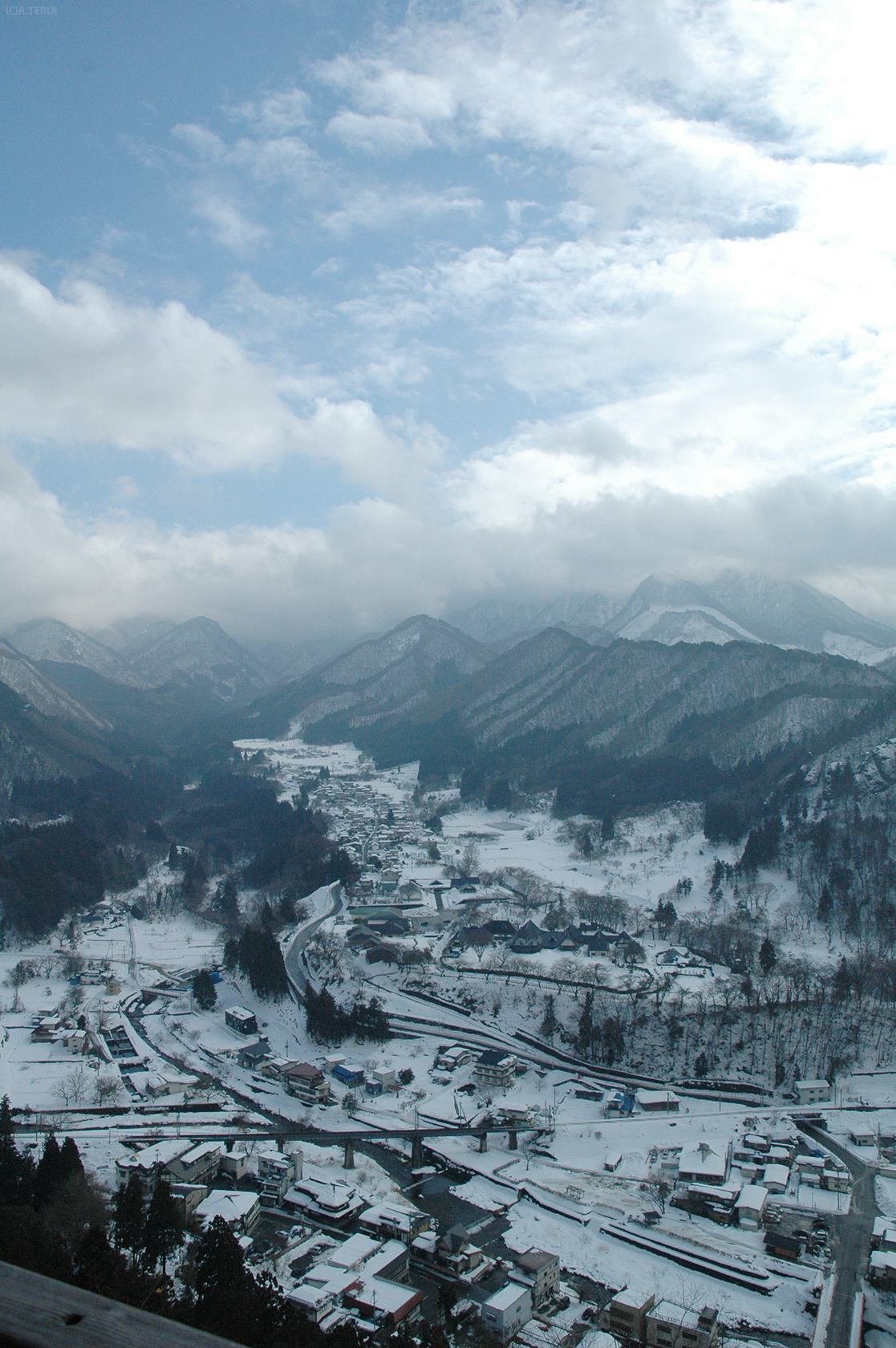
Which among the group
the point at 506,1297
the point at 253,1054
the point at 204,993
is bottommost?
the point at 253,1054

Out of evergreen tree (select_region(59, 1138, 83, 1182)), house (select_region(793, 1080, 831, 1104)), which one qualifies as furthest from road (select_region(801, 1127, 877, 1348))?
evergreen tree (select_region(59, 1138, 83, 1182))

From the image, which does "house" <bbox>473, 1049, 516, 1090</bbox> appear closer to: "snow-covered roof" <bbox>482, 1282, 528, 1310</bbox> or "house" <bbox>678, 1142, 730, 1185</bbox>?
"house" <bbox>678, 1142, 730, 1185</bbox>

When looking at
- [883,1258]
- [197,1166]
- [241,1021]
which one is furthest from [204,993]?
[883,1258]

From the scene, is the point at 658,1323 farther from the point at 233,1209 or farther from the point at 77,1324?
the point at 77,1324

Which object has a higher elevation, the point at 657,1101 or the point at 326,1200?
the point at 326,1200

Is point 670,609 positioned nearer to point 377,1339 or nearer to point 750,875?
point 750,875

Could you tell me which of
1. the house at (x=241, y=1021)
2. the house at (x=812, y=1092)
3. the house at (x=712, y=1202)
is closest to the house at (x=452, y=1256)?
the house at (x=712, y=1202)
